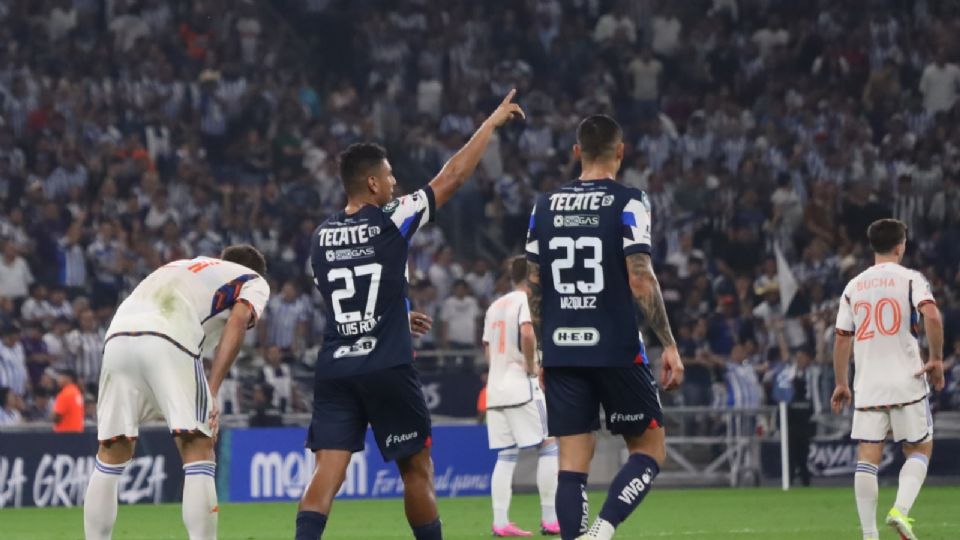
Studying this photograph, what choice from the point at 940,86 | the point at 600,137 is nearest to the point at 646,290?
the point at 600,137

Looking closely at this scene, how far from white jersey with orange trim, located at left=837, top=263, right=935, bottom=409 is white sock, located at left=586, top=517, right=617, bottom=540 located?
13.2 feet

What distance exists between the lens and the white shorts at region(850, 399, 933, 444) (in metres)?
12.7

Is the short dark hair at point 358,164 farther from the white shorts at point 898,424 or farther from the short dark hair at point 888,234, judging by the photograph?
the white shorts at point 898,424

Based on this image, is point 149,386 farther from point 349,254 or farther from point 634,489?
point 634,489

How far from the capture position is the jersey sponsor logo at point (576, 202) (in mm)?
9719

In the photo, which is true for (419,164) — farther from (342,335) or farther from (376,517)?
(342,335)

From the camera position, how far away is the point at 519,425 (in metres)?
16.7

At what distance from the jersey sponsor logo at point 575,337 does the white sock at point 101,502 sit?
2.67m

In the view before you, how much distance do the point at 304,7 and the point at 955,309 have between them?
46.4 feet

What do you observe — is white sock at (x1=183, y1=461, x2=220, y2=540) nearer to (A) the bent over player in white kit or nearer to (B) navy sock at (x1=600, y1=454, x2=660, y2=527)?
(A) the bent over player in white kit

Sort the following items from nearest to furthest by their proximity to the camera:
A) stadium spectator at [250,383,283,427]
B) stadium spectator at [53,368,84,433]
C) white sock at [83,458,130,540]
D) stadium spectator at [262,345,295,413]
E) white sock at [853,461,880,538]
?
white sock at [83,458,130,540] → white sock at [853,461,880,538] → stadium spectator at [53,368,84,433] → stadium spectator at [250,383,283,427] → stadium spectator at [262,345,295,413]

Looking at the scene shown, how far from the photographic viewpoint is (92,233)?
85.5 feet

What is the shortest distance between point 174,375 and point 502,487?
6.57 m

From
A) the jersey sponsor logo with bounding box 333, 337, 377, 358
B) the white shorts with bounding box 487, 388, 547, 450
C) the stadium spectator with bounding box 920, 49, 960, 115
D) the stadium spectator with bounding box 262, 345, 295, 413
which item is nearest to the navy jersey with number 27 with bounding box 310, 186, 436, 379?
the jersey sponsor logo with bounding box 333, 337, 377, 358
